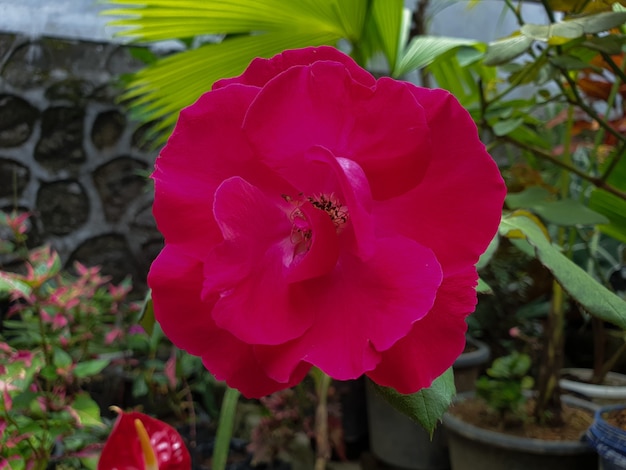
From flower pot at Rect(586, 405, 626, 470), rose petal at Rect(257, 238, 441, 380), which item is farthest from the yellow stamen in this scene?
flower pot at Rect(586, 405, 626, 470)

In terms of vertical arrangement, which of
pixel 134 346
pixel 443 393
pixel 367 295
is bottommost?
pixel 134 346

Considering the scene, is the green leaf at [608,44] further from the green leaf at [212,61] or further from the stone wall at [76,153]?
the stone wall at [76,153]

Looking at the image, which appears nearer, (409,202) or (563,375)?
(409,202)

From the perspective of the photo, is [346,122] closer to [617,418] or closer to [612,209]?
[612,209]

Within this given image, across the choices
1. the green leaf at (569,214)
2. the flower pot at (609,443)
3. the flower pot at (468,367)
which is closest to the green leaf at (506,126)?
the green leaf at (569,214)

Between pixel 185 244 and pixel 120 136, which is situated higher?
pixel 185 244

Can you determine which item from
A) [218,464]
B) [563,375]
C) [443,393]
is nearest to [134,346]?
[218,464]

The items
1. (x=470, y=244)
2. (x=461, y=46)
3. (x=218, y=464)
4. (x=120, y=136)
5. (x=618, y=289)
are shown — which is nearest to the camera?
(x=470, y=244)

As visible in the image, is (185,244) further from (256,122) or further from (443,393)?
(443,393)

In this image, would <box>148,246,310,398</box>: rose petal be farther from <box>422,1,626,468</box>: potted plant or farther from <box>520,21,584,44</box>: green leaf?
<box>520,21,584,44</box>: green leaf
